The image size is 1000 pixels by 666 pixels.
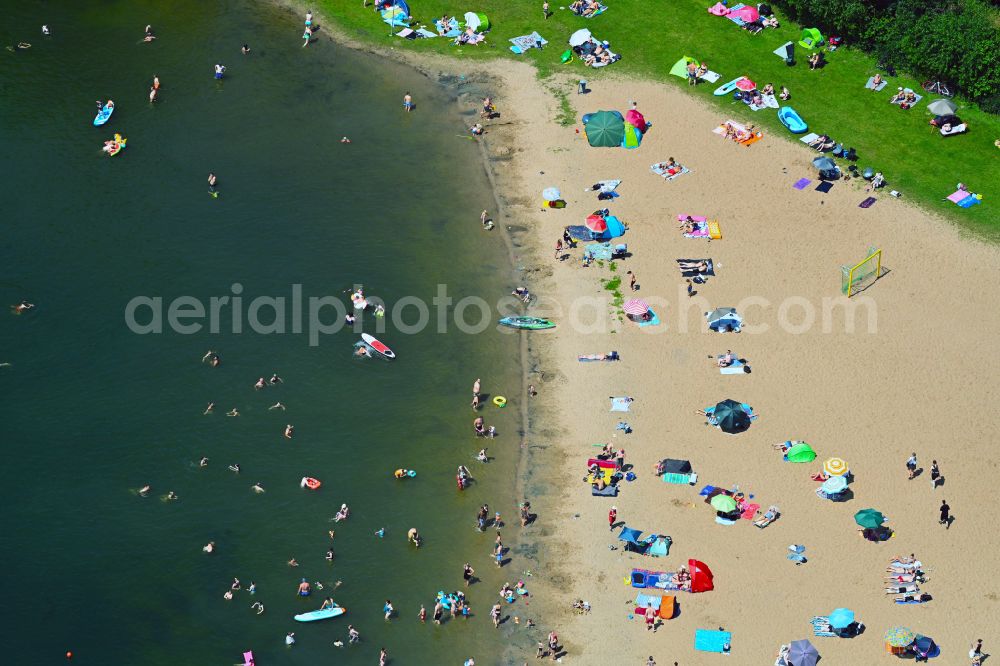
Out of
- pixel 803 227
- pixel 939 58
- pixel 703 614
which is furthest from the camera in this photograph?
pixel 939 58

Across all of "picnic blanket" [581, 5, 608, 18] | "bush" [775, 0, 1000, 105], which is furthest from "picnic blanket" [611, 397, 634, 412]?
"picnic blanket" [581, 5, 608, 18]

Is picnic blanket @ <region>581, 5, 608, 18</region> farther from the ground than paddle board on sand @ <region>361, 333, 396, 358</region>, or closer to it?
farther from the ground

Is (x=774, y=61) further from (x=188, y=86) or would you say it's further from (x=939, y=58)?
(x=188, y=86)

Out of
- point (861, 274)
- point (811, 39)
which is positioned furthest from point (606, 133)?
point (861, 274)

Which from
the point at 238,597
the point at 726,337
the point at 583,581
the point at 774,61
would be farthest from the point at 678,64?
the point at 238,597

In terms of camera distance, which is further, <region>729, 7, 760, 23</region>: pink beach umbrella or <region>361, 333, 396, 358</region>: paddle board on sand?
<region>729, 7, 760, 23</region>: pink beach umbrella

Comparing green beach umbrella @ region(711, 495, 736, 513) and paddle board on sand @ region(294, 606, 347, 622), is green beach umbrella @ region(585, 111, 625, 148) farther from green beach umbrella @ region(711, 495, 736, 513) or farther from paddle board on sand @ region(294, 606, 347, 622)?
paddle board on sand @ region(294, 606, 347, 622)
